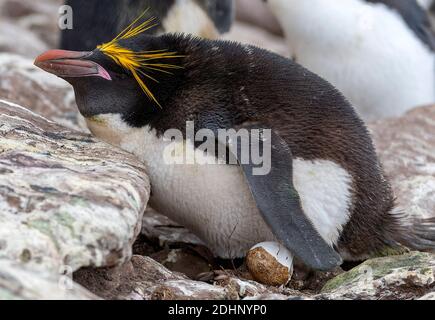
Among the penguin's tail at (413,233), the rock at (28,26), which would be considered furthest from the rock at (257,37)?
the penguin's tail at (413,233)

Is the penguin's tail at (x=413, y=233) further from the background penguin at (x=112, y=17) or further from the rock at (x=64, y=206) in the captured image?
the background penguin at (x=112, y=17)

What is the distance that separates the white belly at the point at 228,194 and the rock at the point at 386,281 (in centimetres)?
24

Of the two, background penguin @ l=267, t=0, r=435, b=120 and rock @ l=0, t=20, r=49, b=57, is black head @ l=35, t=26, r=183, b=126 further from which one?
rock @ l=0, t=20, r=49, b=57

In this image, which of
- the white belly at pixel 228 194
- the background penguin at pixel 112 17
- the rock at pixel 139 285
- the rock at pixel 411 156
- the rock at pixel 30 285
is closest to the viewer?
the rock at pixel 30 285

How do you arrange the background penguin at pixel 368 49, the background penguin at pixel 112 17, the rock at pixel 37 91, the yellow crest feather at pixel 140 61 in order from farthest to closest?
the background penguin at pixel 368 49, the background penguin at pixel 112 17, the rock at pixel 37 91, the yellow crest feather at pixel 140 61

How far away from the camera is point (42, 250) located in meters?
2.70

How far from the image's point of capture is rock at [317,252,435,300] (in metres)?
3.21

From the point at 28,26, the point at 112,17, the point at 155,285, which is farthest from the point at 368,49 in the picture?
the point at 28,26

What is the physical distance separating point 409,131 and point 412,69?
3.98 ft

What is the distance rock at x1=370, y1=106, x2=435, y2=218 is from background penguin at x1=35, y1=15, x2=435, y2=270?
602 millimetres

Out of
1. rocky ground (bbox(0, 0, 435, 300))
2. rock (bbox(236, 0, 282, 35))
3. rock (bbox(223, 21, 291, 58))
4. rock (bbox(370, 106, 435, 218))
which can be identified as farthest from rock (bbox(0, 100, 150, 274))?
rock (bbox(236, 0, 282, 35))

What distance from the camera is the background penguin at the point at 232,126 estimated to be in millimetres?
3568

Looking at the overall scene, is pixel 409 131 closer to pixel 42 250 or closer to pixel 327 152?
pixel 327 152

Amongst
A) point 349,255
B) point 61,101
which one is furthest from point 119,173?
point 61,101
